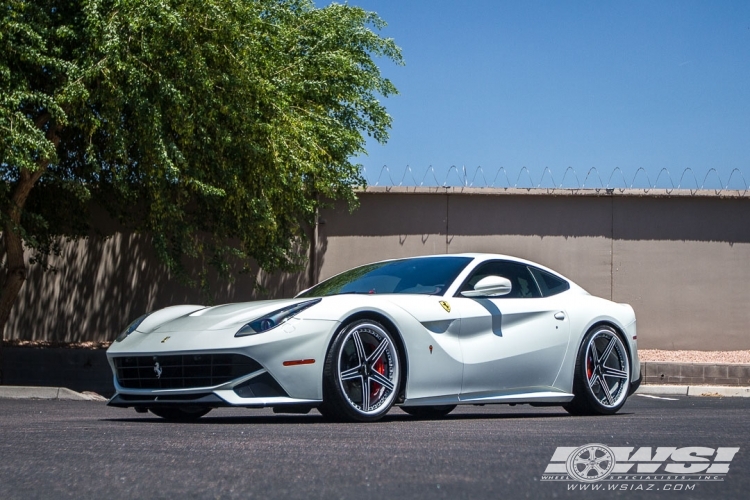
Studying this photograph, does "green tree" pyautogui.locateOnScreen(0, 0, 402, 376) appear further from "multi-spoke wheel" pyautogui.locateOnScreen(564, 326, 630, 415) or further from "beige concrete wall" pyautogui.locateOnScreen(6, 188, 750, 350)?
"multi-spoke wheel" pyautogui.locateOnScreen(564, 326, 630, 415)

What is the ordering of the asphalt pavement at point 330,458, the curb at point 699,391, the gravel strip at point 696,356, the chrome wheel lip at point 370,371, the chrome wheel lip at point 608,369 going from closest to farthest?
1. the asphalt pavement at point 330,458
2. the chrome wheel lip at point 370,371
3. the chrome wheel lip at point 608,369
4. the curb at point 699,391
5. the gravel strip at point 696,356

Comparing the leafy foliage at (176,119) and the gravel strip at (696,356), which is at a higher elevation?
the leafy foliage at (176,119)

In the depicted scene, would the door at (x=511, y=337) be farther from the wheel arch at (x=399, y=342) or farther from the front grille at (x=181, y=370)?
the front grille at (x=181, y=370)

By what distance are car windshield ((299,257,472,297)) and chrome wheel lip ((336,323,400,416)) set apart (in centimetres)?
81

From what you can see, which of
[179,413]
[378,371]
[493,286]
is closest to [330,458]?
[378,371]

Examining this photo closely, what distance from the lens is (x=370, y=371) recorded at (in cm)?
688


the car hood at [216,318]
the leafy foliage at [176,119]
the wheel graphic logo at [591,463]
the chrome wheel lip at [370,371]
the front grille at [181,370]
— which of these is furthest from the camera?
the leafy foliage at [176,119]

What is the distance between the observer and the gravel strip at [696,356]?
639 inches

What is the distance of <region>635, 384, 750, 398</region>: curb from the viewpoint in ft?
44.7

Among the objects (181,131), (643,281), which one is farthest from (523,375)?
(643,281)

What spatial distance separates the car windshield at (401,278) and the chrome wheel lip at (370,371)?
809 mm

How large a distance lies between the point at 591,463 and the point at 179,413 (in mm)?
4052

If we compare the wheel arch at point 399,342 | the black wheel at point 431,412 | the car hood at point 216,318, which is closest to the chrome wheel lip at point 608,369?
the black wheel at point 431,412

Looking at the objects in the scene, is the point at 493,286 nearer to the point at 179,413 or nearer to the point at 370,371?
the point at 370,371
